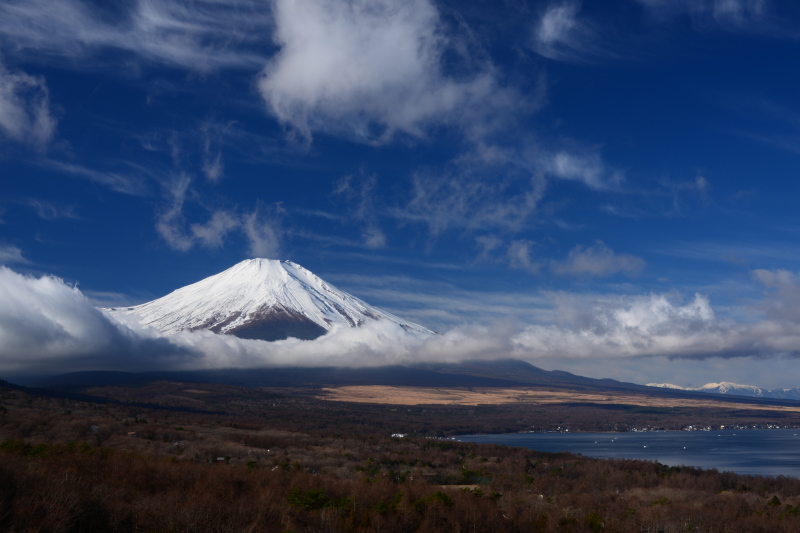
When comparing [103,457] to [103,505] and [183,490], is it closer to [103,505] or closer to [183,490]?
[183,490]

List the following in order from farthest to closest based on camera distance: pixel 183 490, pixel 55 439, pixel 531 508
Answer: pixel 55 439, pixel 531 508, pixel 183 490

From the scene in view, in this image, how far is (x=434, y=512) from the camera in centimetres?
2353

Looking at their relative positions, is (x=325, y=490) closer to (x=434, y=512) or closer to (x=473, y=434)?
(x=434, y=512)

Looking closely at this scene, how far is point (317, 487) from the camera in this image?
88.8 ft

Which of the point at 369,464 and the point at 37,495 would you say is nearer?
the point at 37,495

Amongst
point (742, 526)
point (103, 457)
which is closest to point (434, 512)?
point (103, 457)

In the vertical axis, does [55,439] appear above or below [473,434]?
above

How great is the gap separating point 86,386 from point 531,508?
187 meters

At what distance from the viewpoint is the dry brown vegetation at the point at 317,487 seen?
651 inches

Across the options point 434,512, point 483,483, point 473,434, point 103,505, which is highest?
point 103,505

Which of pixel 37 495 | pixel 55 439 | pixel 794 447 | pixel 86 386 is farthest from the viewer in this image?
pixel 86 386

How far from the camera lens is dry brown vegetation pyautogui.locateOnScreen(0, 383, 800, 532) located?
54.3 feet

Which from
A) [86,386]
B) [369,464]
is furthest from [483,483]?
[86,386]

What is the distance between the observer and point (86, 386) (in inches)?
7254
